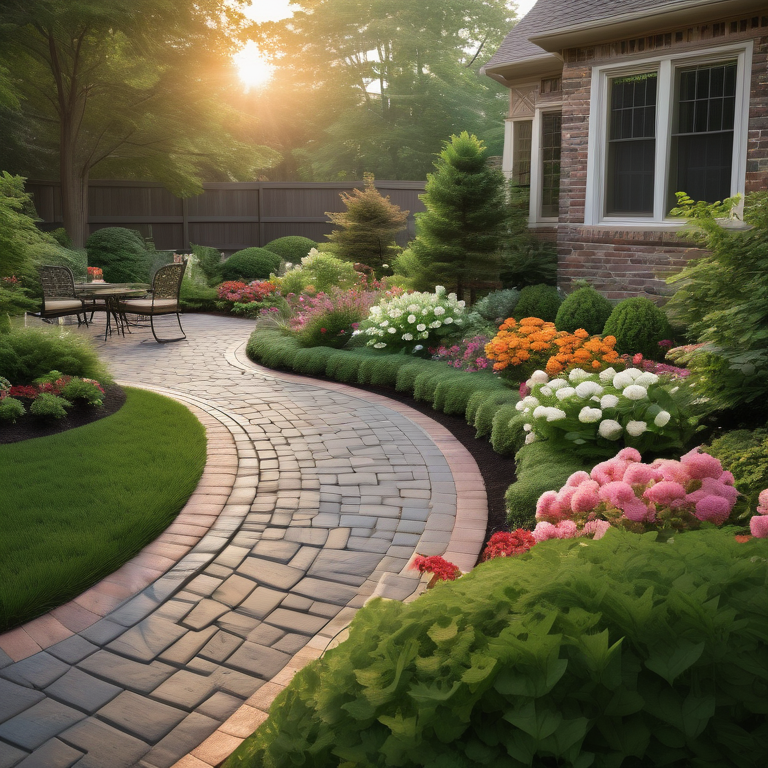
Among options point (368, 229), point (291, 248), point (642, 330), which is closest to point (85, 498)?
point (642, 330)

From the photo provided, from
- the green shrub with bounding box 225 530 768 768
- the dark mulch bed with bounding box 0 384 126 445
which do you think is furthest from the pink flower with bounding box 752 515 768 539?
the dark mulch bed with bounding box 0 384 126 445

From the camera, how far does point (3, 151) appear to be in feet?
76.5

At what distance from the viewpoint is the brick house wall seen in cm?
852

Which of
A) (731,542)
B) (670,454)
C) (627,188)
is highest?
(627,188)

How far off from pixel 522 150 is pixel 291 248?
326 inches

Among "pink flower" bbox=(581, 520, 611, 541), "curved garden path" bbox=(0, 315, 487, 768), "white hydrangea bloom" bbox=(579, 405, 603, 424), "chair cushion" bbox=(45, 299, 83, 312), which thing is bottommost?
"curved garden path" bbox=(0, 315, 487, 768)

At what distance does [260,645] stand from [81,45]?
67.5 feet

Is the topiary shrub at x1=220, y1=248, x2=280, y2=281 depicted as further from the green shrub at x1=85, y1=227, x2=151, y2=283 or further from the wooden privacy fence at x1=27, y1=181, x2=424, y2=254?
the wooden privacy fence at x1=27, y1=181, x2=424, y2=254

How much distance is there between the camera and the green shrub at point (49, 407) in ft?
20.9

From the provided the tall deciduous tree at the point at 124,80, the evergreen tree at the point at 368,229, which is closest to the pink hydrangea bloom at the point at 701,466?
the evergreen tree at the point at 368,229

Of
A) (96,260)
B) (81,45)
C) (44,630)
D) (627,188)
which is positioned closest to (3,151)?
(81,45)

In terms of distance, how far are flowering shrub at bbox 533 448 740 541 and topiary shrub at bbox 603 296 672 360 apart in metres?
5.19

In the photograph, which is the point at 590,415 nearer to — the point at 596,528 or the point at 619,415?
the point at 619,415

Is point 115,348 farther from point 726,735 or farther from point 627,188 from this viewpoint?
point 726,735
